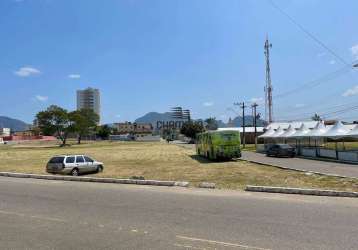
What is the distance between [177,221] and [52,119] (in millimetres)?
102115

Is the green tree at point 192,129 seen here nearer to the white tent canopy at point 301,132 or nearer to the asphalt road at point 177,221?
the white tent canopy at point 301,132

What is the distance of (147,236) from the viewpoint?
27.1 feet

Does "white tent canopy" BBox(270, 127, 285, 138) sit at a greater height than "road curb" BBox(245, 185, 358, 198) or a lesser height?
greater

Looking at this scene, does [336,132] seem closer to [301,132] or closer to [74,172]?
[301,132]

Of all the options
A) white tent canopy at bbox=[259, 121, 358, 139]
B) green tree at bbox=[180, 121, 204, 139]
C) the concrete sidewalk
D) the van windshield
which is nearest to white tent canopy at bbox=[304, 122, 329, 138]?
white tent canopy at bbox=[259, 121, 358, 139]

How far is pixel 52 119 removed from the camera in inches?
4186

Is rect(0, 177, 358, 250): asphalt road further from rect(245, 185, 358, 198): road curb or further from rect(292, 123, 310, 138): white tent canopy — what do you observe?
rect(292, 123, 310, 138): white tent canopy

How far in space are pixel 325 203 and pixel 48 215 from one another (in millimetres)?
8606

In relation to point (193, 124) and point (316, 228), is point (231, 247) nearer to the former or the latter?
point (316, 228)

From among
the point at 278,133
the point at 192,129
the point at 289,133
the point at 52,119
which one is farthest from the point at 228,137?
the point at 192,129

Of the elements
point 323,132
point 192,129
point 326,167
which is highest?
point 192,129

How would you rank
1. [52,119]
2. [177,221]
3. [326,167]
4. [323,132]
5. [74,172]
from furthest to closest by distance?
[52,119]
[323,132]
[326,167]
[74,172]
[177,221]

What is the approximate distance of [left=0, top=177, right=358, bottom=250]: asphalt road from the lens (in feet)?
25.3

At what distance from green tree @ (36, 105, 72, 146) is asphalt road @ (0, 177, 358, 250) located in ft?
309
